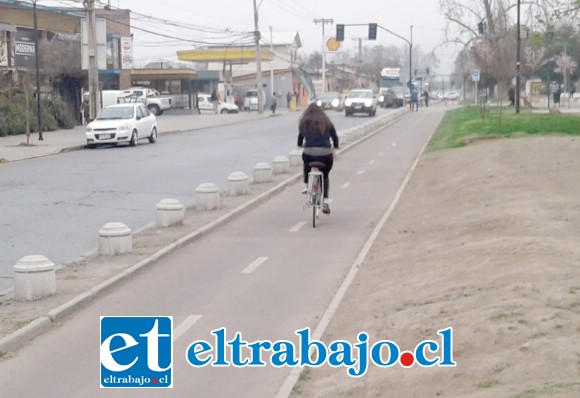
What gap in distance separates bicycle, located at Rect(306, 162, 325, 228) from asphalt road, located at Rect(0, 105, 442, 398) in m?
0.35

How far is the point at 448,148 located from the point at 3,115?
2193 cm

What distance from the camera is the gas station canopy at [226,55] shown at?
101 m

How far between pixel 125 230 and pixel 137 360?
5.54m

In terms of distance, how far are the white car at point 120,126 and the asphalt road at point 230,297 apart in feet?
61.1

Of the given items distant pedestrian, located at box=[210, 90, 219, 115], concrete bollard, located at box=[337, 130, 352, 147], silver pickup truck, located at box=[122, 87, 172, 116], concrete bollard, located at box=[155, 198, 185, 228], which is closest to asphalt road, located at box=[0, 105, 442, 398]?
concrete bollard, located at box=[155, 198, 185, 228]

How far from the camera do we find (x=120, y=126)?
36281mm

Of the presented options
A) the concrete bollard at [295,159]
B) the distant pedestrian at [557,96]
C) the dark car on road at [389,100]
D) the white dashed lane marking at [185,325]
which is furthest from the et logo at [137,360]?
the dark car on road at [389,100]

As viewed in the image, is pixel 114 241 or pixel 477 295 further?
pixel 114 241

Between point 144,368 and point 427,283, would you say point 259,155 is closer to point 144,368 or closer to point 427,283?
point 427,283

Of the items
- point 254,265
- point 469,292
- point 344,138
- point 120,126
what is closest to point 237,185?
point 254,265

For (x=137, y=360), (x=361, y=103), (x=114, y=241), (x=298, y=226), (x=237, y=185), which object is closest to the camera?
(x=137, y=360)

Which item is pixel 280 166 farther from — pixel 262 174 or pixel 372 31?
pixel 372 31

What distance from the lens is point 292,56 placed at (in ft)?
360

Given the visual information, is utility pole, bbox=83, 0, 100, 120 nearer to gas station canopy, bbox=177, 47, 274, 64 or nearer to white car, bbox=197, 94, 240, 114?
white car, bbox=197, 94, 240, 114
